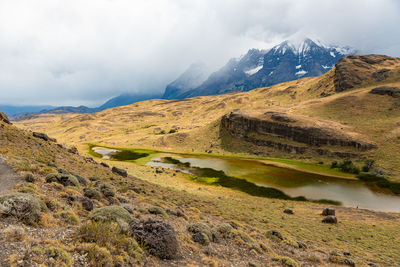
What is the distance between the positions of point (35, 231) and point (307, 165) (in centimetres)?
6676

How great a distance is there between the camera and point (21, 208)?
8.30 m

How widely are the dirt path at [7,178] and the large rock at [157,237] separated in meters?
8.88

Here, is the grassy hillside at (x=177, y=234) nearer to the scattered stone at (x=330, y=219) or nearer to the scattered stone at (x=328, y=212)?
the scattered stone at (x=330, y=219)

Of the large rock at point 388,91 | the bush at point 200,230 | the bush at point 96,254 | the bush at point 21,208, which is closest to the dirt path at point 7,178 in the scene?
the bush at point 21,208

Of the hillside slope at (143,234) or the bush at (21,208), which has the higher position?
the bush at (21,208)

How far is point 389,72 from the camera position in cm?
10706

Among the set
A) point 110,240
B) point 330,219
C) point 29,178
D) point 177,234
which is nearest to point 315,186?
point 330,219

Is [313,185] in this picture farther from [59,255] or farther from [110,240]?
[59,255]

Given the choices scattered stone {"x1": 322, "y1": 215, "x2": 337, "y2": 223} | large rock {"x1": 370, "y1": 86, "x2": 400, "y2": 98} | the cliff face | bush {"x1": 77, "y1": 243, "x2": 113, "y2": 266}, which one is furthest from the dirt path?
large rock {"x1": 370, "y1": 86, "x2": 400, "y2": 98}

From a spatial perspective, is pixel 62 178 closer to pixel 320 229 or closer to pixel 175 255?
pixel 175 255

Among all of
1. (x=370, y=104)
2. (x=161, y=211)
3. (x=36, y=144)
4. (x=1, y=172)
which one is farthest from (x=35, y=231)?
(x=370, y=104)

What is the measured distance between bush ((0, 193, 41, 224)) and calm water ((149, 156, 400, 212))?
1519 inches

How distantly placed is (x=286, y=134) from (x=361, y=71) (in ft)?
279

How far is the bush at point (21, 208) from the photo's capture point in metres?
8.06
